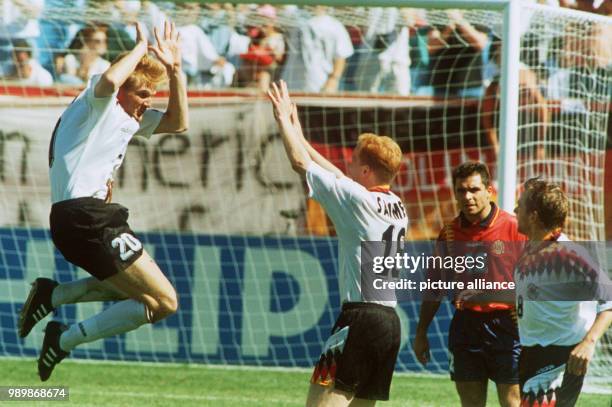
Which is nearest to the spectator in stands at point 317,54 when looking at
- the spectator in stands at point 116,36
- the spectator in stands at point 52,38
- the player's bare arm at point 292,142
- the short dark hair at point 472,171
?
the spectator in stands at point 116,36

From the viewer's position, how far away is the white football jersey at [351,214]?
5789 mm

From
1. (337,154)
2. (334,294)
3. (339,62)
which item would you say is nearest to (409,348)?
(334,294)

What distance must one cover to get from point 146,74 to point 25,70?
578cm

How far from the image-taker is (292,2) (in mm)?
8789

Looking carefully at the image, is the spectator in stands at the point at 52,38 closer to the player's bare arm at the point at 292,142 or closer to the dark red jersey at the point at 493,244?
the dark red jersey at the point at 493,244

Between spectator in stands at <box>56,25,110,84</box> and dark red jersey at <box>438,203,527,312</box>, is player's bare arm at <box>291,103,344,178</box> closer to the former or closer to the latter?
dark red jersey at <box>438,203,527,312</box>

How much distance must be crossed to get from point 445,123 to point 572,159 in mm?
1485

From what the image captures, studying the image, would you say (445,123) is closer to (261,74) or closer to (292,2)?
(261,74)

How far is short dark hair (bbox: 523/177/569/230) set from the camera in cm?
579

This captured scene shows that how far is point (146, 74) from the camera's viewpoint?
640 cm

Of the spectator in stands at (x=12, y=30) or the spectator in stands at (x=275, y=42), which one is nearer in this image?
the spectator in stands at (x=12, y=30)

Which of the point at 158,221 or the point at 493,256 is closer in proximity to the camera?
the point at 493,256

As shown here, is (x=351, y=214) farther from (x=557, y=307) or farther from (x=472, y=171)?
(x=472, y=171)

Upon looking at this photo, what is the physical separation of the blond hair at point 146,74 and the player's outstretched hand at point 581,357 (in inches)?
104
